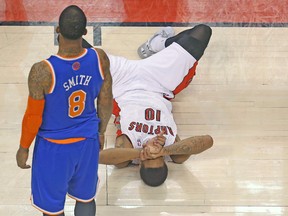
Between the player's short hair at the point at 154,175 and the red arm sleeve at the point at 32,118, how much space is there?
95cm

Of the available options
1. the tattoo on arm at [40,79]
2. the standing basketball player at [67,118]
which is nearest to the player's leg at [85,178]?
the standing basketball player at [67,118]

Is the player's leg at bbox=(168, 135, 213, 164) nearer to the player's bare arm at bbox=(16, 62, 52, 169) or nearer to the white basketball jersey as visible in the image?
the white basketball jersey

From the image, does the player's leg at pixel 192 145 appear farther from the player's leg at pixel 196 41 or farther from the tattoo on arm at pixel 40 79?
the tattoo on arm at pixel 40 79

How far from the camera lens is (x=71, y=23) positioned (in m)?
2.31

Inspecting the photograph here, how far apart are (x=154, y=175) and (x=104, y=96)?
2.74 feet

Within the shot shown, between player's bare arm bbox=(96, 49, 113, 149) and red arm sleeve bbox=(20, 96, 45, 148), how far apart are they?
297 millimetres

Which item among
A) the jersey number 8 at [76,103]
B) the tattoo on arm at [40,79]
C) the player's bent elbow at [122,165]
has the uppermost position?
the tattoo on arm at [40,79]

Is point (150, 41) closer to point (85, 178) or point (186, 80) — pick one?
point (186, 80)

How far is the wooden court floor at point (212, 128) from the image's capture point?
3.39 meters

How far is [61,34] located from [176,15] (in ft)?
6.89

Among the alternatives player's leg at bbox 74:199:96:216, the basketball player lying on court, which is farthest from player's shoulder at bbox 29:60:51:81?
the basketball player lying on court

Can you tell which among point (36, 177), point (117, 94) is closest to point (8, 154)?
point (117, 94)

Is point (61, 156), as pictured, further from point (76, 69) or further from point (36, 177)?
point (76, 69)

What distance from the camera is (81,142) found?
8.54 ft
